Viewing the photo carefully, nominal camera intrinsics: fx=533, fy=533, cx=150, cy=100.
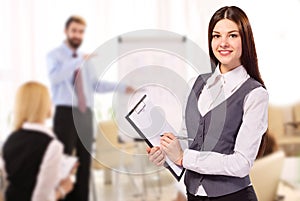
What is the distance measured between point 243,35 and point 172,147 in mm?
61

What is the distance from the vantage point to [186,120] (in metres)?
0.24

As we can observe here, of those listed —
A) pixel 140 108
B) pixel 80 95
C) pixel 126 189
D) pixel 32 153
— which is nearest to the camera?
pixel 140 108

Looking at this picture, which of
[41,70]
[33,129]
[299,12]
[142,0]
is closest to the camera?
[299,12]

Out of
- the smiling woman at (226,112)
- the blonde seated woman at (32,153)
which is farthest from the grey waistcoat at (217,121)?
the blonde seated woman at (32,153)

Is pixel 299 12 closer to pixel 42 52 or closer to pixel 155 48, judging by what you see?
pixel 155 48

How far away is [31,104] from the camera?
170 cm

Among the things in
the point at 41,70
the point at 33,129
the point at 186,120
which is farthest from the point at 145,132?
the point at 41,70

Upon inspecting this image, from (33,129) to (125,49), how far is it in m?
1.43

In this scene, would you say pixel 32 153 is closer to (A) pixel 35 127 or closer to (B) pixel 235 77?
Result: (A) pixel 35 127

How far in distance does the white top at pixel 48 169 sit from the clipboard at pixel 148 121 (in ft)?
4.66

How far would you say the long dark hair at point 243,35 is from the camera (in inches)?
9.6

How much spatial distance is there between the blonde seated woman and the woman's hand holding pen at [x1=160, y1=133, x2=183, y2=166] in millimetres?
1414

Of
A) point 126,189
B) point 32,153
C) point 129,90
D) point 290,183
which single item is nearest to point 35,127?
point 32,153

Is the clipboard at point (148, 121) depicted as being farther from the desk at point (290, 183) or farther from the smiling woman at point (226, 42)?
the desk at point (290, 183)
